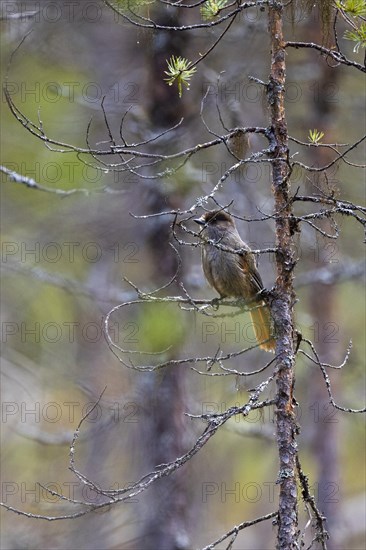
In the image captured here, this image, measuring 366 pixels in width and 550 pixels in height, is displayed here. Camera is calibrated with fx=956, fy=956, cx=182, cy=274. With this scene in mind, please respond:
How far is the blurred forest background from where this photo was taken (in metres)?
9.55

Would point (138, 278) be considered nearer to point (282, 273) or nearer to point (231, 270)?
point (231, 270)

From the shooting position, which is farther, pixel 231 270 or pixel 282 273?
pixel 231 270

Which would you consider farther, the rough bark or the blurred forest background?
the blurred forest background

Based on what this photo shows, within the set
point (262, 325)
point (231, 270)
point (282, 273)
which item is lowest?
point (282, 273)

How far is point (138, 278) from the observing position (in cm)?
1065

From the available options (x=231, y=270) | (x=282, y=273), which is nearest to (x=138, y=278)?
(x=231, y=270)

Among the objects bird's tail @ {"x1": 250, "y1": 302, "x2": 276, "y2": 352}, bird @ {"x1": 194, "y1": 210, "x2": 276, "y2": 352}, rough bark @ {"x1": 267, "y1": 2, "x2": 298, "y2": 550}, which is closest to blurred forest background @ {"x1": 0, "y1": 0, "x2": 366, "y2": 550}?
bird @ {"x1": 194, "y1": 210, "x2": 276, "y2": 352}

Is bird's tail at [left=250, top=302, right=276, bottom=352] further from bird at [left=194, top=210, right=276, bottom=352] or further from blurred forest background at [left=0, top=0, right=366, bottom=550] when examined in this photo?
blurred forest background at [left=0, top=0, right=366, bottom=550]

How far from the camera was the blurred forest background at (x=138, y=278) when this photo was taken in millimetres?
9547

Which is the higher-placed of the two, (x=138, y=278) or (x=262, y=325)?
(x=138, y=278)

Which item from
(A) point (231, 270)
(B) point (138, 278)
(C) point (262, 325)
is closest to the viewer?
(C) point (262, 325)

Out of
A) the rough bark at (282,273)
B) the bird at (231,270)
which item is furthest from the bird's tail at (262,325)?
the rough bark at (282,273)

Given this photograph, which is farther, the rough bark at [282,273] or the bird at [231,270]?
the bird at [231,270]

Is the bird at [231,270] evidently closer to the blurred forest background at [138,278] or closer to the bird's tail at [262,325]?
the bird's tail at [262,325]
